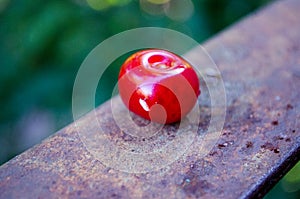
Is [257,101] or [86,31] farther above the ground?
[257,101]

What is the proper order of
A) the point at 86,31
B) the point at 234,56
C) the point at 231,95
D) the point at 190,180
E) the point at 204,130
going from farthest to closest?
the point at 86,31 → the point at 234,56 → the point at 231,95 → the point at 204,130 → the point at 190,180

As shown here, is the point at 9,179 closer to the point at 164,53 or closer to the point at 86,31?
the point at 164,53

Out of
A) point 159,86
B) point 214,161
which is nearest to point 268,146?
point 214,161

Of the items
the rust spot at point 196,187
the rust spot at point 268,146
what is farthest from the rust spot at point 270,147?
the rust spot at point 196,187

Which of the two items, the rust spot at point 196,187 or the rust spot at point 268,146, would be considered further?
the rust spot at point 268,146

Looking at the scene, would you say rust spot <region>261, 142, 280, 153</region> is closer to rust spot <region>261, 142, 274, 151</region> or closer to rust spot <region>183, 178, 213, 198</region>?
rust spot <region>261, 142, 274, 151</region>

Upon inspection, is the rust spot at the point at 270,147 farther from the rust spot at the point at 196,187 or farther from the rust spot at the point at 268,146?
the rust spot at the point at 196,187

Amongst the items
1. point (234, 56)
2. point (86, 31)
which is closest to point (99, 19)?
point (86, 31)
